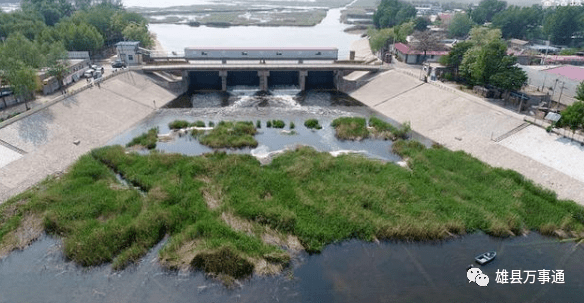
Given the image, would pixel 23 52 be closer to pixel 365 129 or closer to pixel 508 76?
pixel 365 129

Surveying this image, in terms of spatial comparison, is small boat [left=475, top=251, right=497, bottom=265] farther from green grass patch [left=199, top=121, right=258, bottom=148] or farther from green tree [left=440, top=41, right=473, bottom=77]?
green tree [left=440, top=41, right=473, bottom=77]

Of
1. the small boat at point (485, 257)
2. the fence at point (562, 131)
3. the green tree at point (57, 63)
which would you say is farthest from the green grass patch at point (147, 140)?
the fence at point (562, 131)

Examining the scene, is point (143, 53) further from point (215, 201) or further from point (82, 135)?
point (215, 201)

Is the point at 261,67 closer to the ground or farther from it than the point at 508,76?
closer to the ground

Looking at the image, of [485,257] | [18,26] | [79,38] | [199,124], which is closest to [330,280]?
[485,257]

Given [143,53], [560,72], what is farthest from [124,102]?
[560,72]

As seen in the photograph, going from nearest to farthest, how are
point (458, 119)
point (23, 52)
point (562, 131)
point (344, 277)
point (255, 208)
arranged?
point (344, 277), point (255, 208), point (562, 131), point (458, 119), point (23, 52)

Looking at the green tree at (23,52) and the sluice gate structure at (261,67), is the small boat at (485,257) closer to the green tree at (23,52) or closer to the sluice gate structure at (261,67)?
the sluice gate structure at (261,67)
